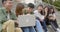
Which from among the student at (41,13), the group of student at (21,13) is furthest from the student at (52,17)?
the student at (41,13)

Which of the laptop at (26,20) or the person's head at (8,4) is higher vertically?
the person's head at (8,4)

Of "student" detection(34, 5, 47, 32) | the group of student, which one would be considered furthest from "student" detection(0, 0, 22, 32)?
"student" detection(34, 5, 47, 32)

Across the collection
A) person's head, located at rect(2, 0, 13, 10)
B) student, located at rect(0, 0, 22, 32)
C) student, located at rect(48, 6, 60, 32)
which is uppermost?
person's head, located at rect(2, 0, 13, 10)

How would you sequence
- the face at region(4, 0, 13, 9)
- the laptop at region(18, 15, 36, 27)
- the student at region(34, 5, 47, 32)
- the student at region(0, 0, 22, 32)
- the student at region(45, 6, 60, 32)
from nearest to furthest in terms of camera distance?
the student at region(0, 0, 22, 32)
the face at region(4, 0, 13, 9)
the laptop at region(18, 15, 36, 27)
the student at region(34, 5, 47, 32)
the student at region(45, 6, 60, 32)

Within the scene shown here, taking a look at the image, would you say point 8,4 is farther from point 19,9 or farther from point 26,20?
point 26,20

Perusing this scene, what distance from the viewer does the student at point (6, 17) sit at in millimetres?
2184

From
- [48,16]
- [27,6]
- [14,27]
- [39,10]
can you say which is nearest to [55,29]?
[48,16]

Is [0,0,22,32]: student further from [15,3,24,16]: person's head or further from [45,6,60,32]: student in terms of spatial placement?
[45,6,60,32]: student

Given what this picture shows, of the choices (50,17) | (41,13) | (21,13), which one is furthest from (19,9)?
(50,17)

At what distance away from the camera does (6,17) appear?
237cm

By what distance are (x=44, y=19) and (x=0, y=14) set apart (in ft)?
3.57

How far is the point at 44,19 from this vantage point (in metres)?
3.14

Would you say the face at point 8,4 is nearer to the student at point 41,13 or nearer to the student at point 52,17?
the student at point 41,13

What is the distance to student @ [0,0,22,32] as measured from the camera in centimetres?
218
